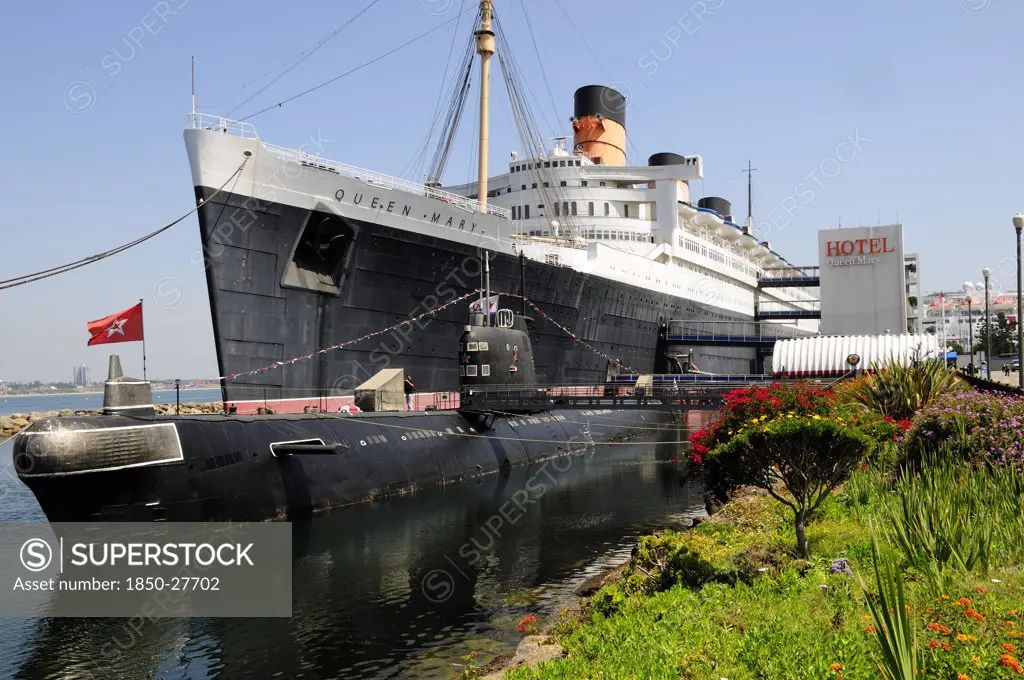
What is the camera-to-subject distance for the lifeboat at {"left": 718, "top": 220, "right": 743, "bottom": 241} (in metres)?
59.0

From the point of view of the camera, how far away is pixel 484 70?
33.1 m

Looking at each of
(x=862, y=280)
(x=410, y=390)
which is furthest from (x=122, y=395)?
(x=862, y=280)

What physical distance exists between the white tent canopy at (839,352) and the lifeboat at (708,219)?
22727mm

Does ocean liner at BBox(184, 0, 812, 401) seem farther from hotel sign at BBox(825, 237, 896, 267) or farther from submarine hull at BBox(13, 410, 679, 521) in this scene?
hotel sign at BBox(825, 237, 896, 267)

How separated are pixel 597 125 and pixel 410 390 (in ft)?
96.1

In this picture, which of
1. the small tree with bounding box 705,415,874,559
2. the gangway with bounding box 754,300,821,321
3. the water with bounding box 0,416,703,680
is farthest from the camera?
the gangway with bounding box 754,300,821,321

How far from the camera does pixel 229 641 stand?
1155cm

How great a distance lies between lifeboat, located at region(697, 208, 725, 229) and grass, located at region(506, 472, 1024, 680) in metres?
45.0

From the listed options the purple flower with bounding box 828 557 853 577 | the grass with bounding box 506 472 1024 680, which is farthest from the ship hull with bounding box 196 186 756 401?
the purple flower with bounding box 828 557 853 577

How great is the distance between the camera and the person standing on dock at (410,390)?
25.6 meters

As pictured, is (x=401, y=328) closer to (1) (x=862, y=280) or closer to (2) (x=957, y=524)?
(2) (x=957, y=524)

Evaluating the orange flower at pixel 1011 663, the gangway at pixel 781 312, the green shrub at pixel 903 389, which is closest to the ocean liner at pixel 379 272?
the green shrub at pixel 903 389

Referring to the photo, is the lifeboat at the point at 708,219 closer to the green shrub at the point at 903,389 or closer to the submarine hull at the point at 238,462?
the submarine hull at the point at 238,462

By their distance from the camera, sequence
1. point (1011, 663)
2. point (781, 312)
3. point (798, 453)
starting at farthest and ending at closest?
point (781, 312) < point (798, 453) < point (1011, 663)
